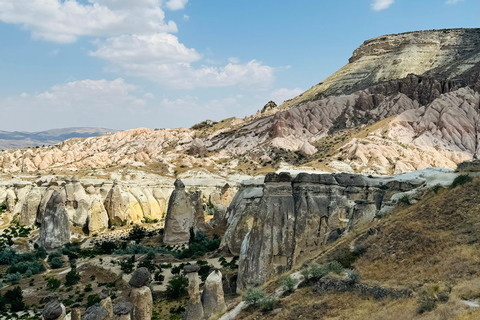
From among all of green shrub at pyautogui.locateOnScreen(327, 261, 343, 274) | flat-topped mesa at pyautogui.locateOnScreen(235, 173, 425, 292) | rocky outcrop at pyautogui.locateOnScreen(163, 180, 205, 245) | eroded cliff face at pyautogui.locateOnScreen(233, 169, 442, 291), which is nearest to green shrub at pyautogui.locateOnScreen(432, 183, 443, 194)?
Answer: eroded cliff face at pyautogui.locateOnScreen(233, 169, 442, 291)

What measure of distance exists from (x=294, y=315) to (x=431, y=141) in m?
62.3

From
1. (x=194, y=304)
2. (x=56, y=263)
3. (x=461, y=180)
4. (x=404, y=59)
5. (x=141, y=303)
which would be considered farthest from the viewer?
(x=404, y=59)

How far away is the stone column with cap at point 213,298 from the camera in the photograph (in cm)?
1562

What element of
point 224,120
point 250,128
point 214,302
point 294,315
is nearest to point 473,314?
point 294,315

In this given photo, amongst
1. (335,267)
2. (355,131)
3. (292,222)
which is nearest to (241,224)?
(292,222)

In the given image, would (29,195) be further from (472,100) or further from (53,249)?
(472,100)

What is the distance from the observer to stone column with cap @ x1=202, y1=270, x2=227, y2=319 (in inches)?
615

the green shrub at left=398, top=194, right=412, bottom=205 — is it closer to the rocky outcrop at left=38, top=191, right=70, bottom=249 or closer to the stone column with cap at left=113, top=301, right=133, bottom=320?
the stone column with cap at left=113, top=301, right=133, bottom=320

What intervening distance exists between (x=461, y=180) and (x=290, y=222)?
22.5 ft

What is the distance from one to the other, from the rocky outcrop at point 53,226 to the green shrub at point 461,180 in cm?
3016

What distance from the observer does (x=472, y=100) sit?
2864 inches

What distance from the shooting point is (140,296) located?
13266mm

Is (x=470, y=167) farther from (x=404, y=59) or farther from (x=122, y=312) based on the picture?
(x=404, y=59)

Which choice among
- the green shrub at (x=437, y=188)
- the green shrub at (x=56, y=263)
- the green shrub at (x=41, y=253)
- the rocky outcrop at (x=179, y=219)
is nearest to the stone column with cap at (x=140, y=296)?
the green shrub at (x=437, y=188)
